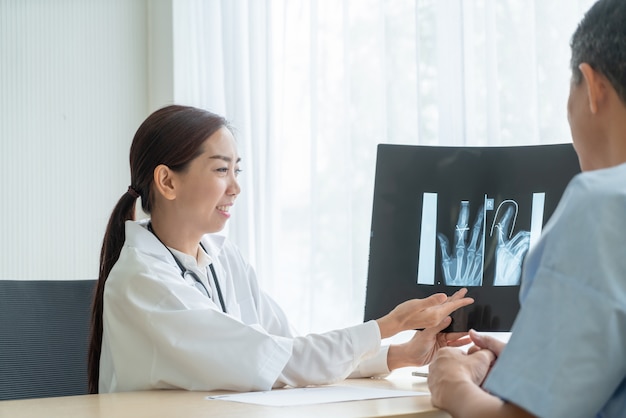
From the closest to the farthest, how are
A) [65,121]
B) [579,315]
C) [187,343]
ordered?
[579,315], [187,343], [65,121]

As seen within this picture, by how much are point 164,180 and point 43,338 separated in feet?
1.44

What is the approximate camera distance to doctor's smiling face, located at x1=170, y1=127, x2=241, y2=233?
1.94 metres

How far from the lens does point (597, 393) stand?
89cm

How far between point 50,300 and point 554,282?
1345 millimetres

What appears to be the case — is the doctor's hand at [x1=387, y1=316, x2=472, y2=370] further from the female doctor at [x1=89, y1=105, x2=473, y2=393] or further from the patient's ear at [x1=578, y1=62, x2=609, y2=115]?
the patient's ear at [x1=578, y1=62, x2=609, y2=115]

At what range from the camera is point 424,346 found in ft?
6.06

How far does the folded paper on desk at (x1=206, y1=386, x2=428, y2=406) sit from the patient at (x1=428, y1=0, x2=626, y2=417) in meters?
0.46

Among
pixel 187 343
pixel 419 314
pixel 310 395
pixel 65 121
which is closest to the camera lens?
pixel 310 395

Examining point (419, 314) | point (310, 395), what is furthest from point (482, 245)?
point (310, 395)

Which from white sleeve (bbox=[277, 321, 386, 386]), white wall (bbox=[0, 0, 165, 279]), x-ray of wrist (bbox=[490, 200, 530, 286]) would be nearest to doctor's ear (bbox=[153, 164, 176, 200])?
white sleeve (bbox=[277, 321, 386, 386])

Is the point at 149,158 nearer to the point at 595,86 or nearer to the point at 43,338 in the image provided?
the point at 43,338

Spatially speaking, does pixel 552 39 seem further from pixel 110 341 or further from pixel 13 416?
pixel 13 416

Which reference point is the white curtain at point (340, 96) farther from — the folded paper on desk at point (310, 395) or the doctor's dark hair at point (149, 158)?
the folded paper on desk at point (310, 395)

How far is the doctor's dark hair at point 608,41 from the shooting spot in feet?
3.37
